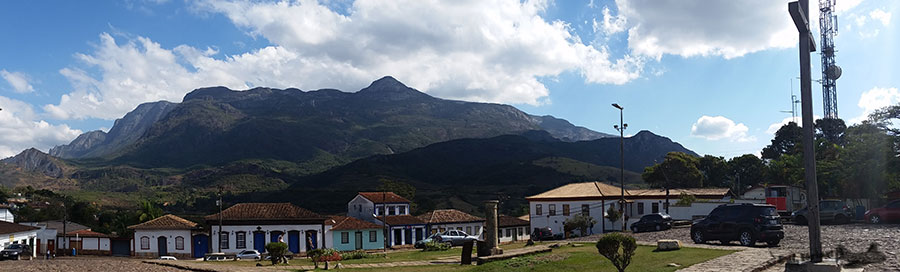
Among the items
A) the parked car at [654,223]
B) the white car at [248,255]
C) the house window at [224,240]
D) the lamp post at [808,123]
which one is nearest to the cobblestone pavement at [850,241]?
the lamp post at [808,123]

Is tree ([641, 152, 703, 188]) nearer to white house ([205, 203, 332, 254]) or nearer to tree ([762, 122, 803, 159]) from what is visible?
tree ([762, 122, 803, 159])

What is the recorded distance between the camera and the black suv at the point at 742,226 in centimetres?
2122

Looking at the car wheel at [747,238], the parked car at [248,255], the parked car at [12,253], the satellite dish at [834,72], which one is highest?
the satellite dish at [834,72]

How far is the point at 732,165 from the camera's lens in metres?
93.2

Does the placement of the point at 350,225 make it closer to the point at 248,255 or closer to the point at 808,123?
the point at 248,255

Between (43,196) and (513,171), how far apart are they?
103m

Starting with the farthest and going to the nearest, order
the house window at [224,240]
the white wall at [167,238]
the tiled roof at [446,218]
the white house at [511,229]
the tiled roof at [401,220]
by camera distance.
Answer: the tiled roof at [446,218]
the white house at [511,229]
the tiled roof at [401,220]
the white wall at [167,238]
the house window at [224,240]

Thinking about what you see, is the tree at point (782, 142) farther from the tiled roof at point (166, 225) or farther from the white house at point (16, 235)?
the white house at point (16, 235)

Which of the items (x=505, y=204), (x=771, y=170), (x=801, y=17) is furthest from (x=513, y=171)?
(x=801, y=17)

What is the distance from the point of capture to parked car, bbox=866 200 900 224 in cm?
2919

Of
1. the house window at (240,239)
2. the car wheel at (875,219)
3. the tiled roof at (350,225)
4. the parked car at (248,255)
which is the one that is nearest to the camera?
the car wheel at (875,219)

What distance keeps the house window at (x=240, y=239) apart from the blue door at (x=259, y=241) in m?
0.79

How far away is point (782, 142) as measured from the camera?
98.5 metres

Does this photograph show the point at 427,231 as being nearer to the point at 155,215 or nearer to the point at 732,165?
the point at 155,215
